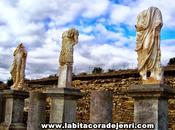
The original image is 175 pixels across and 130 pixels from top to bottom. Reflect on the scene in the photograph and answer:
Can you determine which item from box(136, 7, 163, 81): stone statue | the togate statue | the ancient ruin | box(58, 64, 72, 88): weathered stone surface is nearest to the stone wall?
the ancient ruin

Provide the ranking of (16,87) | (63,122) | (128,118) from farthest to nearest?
(128,118) → (16,87) → (63,122)

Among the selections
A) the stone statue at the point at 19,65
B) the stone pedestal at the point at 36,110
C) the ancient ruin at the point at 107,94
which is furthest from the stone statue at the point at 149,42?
the stone statue at the point at 19,65

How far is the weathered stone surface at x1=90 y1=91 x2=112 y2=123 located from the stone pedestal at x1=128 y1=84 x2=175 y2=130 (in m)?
1.54

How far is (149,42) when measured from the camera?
7.57 metres

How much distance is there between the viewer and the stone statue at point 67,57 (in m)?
10.2

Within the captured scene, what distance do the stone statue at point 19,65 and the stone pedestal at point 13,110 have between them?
0.55 metres

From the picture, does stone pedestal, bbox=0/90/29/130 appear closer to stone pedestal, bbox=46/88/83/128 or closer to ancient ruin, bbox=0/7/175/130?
ancient ruin, bbox=0/7/175/130

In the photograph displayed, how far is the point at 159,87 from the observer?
710 cm

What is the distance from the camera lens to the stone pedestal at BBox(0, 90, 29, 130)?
13438 millimetres

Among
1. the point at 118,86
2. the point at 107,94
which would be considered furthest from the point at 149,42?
the point at 118,86

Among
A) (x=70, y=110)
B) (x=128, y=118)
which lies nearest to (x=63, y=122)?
(x=70, y=110)

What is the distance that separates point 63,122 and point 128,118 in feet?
23.3

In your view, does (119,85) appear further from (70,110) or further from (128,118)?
(70,110)

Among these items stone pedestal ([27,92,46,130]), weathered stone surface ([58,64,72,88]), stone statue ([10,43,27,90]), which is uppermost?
stone statue ([10,43,27,90])
